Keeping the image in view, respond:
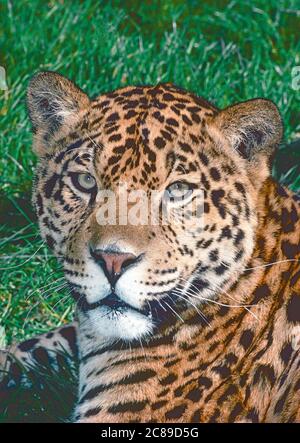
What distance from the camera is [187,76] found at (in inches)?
434

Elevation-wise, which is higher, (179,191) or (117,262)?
(179,191)

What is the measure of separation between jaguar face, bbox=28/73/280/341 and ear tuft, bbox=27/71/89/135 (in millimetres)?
193

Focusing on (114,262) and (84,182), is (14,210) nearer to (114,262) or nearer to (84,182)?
(84,182)

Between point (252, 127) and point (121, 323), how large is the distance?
1.49 metres

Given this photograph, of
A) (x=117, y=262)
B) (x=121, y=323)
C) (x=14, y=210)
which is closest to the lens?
(x=117, y=262)

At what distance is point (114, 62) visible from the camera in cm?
1106


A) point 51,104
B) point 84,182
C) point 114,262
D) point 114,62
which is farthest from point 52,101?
point 114,62

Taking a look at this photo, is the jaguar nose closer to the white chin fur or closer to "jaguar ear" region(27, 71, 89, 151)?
the white chin fur

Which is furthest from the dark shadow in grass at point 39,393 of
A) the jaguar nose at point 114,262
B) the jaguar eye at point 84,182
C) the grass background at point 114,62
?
the jaguar eye at point 84,182

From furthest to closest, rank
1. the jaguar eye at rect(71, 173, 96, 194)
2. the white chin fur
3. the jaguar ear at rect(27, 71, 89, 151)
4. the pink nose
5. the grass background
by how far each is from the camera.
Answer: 1. the grass background
2. the jaguar ear at rect(27, 71, 89, 151)
3. the jaguar eye at rect(71, 173, 96, 194)
4. the white chin fur
5. the pink nose

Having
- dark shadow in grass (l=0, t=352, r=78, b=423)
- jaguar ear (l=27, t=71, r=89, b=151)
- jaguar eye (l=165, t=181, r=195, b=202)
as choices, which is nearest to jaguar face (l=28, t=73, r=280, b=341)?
jaguar eye (l=165, t=181, r=195, b=202)

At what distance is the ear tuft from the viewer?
7238mm
